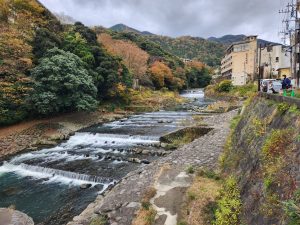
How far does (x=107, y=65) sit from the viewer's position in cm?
3309

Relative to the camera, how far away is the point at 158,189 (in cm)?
1005

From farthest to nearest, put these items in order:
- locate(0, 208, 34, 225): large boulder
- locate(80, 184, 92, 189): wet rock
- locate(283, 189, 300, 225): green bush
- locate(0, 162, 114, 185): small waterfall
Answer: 1. locate(0, 162, 114, 185): small waterfall
2. locate(80, 184, 92, 189): wet rock
3. locate(0, 208, 34, 225): large boulder
4. locate(283, 189, 300, 225): green bush

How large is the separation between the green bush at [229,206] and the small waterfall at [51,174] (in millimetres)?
6913

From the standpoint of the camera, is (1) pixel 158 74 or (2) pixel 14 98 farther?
(1) pixel 158 74

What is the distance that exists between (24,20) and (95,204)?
25898 millimetres

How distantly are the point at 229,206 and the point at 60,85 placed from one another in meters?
21.4

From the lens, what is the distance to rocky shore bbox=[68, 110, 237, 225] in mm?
8727

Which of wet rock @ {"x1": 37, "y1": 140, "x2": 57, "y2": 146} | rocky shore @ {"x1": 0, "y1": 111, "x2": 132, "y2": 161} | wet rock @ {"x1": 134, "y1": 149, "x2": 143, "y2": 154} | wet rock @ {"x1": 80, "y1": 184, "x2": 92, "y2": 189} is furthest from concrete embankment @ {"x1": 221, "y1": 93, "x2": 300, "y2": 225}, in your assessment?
rocky shore @ {"x1": 0, "y1": 111, "x2": 132, "y2": 161}

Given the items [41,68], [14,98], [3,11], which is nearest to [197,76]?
[3,11]

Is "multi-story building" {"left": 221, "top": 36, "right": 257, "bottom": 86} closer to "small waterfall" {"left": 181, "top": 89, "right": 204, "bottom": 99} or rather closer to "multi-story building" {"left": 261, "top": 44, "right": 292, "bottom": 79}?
"multi-story building" {"left": 261, "top": 44, "right": 292, "bottom": 79}

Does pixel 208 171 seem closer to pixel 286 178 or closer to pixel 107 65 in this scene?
pixel 286 178

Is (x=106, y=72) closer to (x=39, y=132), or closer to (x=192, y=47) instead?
(x=39, y=132)

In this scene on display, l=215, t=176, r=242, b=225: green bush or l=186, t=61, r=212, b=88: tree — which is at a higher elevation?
l=186, t=61, r=212, b=88: tree

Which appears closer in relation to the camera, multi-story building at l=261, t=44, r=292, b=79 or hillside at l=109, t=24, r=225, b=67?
multi-story building at l=261, t=44, r=292, b=79
